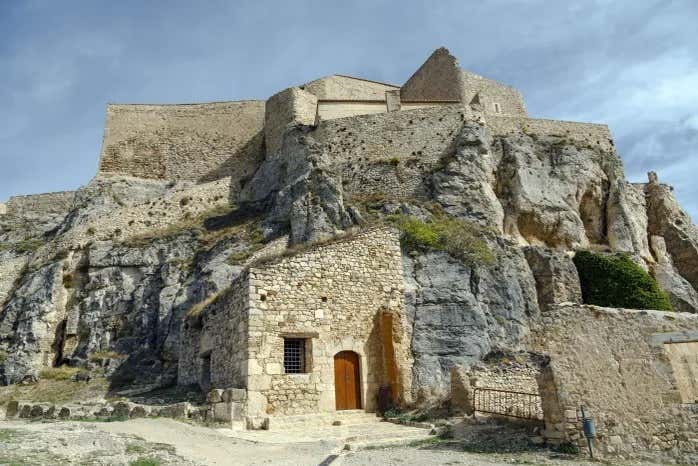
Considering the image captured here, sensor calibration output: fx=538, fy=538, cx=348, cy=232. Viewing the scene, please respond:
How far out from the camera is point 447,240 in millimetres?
18828

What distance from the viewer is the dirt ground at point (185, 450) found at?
25.2 ft

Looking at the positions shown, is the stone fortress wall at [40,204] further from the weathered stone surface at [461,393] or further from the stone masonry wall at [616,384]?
the stone masonry wall at [616,384]

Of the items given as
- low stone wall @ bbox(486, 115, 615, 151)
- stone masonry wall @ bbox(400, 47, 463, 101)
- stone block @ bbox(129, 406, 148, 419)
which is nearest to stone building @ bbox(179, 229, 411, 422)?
stone block @ bbox(129, 406, 148, 419)

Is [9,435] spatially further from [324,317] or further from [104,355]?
[104,355]

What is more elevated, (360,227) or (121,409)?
(360,227)

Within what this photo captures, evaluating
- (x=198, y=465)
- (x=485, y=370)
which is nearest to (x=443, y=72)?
(x=485, y=370)

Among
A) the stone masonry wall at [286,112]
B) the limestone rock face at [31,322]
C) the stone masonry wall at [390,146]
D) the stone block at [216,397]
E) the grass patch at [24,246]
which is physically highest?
the stone masonry wall at [286,112]

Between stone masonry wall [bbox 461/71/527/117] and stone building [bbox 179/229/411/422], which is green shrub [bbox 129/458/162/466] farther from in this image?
stone masonry wall [bbox 461/71/527/117]

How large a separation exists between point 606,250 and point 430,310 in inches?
562

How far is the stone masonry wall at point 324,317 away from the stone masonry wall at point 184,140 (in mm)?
21652

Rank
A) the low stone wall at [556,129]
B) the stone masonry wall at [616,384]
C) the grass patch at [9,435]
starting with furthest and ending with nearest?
the low stone wall at [556,129] < the stone masonry wall at [616,384] < the grass patch at [9,435]

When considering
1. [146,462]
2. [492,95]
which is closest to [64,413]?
[146,462]

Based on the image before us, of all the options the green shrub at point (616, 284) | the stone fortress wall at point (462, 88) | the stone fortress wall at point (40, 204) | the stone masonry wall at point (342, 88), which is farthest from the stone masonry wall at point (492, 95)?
the stone fortress wall at point (40, 204)

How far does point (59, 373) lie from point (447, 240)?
50.7 ft
